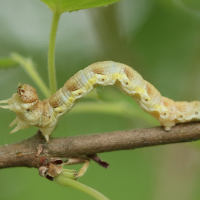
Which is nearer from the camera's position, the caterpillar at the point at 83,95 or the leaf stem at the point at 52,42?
the leaf stem at the point at 52,42

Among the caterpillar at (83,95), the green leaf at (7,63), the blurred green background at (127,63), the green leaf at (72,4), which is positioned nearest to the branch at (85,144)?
the caterpillar at (83,95)

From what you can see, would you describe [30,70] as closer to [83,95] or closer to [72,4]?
[83,95]

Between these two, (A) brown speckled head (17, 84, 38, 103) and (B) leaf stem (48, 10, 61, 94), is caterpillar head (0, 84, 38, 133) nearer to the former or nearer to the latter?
(A) brown speckled head (17, 84, 38, 103)

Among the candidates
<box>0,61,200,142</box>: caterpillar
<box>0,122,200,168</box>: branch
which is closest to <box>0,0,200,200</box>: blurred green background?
<box>0,61,200,142</box>: caterpillar

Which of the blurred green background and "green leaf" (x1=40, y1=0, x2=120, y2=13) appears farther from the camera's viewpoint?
the blurred green background

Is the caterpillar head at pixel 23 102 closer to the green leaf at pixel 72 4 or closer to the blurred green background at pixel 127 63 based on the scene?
the green leaf at pixel 72 4

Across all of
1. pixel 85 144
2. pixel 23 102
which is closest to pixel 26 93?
pixel 23 102
